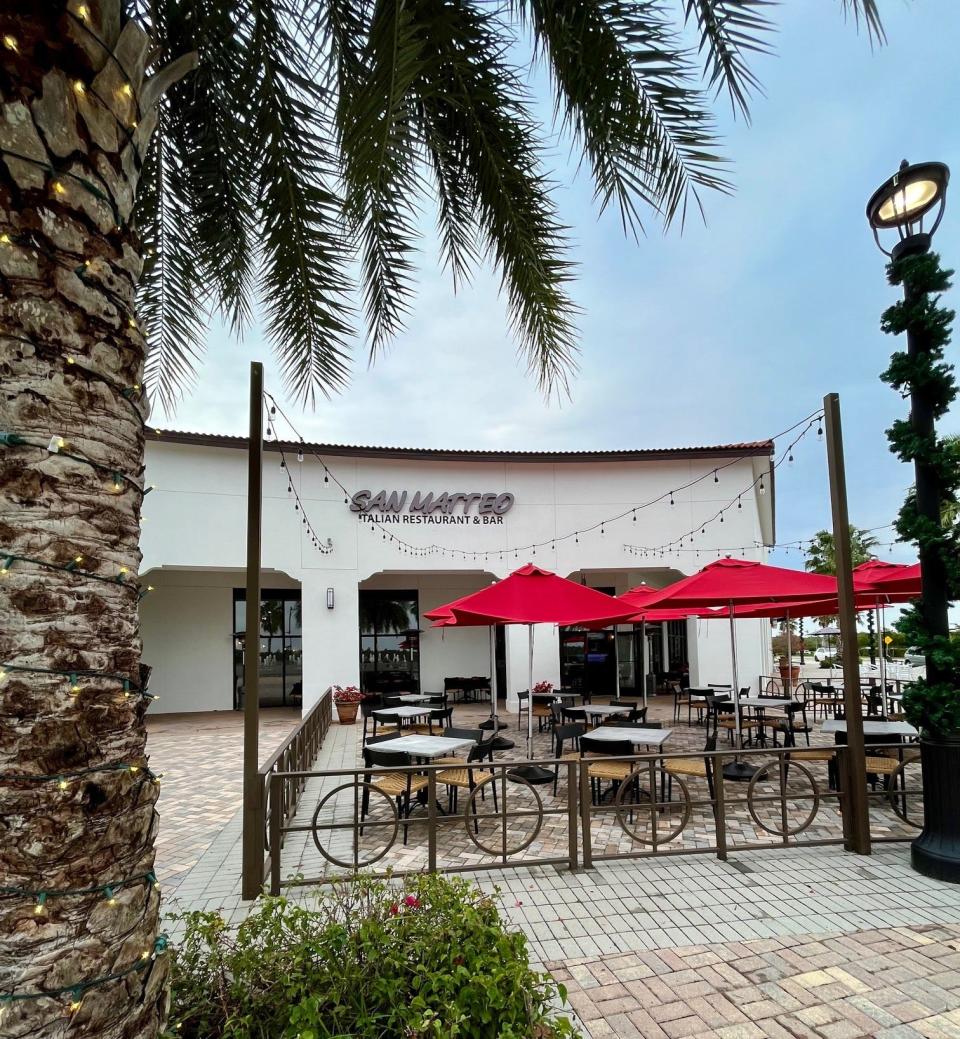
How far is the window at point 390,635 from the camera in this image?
19.1m

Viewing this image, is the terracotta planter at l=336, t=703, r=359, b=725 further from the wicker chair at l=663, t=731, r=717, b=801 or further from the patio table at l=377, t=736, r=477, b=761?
the wicker chair at l=663, t=731, r=717, b=801

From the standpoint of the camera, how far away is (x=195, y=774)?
31.8ft

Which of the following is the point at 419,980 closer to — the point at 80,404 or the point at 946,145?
the point at 80,404

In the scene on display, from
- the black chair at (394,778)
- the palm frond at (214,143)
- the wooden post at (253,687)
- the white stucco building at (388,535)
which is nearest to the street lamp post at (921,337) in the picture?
the black chair at (394,778)

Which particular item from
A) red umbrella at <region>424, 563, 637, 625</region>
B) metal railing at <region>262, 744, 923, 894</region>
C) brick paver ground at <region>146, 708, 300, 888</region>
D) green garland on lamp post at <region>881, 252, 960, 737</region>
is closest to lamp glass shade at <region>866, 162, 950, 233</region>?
green garland on lamp post at <region>881, 252, 960, 737</region>

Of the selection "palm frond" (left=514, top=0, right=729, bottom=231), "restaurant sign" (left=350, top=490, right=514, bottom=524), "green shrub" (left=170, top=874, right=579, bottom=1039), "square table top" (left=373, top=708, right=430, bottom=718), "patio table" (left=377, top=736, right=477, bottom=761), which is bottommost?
"square table top" (left=373, top=708, right=430, bottom=718)

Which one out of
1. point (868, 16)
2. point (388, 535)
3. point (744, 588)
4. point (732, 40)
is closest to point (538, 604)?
point (744, 588)

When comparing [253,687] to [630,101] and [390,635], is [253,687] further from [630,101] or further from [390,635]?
[390,635]

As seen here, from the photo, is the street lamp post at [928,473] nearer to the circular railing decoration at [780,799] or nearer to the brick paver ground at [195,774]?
the circular railing decoration at [780,799]

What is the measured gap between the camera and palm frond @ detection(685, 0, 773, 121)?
2.69 metres

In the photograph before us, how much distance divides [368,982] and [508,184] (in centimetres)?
462

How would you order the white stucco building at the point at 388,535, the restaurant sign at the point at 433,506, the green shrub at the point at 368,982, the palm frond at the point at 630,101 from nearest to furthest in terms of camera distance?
the green shrub at the point at 368,982
the palm frond at the point at 630,101
the white stucco building at the point at 388,535
the restaurant sign at the point at 433,506

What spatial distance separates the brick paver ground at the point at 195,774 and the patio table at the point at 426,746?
6.40ft

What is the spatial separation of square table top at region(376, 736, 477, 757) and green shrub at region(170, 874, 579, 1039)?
3660 millimetres
